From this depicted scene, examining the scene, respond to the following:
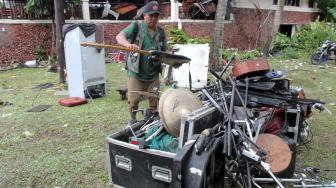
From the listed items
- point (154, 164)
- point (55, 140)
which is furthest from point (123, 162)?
point (55, 140)

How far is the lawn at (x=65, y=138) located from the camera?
3.70m

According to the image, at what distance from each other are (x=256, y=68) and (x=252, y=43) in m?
13.5

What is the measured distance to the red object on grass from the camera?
6414 mm

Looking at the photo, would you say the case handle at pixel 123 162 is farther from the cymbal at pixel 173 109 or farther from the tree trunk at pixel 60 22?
the tree trunk at pixel 60 22

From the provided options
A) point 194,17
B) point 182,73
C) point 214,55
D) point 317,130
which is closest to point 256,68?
point 317,130

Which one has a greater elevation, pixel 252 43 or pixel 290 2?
pixel 290 2

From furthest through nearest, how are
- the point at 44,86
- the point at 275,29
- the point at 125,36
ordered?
the point at 275,29, the point at 44,86, the point at 125,36

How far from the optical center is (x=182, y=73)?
7.92 m

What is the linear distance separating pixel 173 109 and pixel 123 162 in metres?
0.66

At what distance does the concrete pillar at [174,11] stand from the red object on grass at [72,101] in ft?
25.9

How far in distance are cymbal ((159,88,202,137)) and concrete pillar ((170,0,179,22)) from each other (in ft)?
35.3

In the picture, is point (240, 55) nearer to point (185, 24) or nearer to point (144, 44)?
point (185, 24)

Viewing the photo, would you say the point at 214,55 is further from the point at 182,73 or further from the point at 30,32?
the point at 30,32

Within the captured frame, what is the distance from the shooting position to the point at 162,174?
9.00 feet
